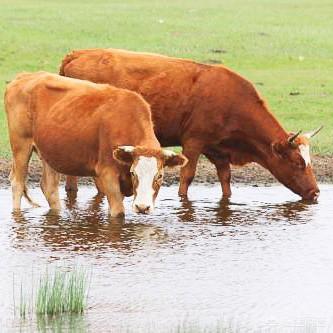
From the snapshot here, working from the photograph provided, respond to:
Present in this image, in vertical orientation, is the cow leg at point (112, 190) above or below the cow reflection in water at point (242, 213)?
above

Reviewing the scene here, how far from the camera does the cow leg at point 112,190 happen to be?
1424 centimetres

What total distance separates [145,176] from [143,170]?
0.06m

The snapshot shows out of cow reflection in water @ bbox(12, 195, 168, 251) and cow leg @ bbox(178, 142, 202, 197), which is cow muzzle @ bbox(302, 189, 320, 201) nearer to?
cow leg @ bbox(178, 142, 202, 197)

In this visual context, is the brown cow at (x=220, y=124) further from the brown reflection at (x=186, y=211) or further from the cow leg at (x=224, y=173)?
the brown reflection at (x=186, y=211)

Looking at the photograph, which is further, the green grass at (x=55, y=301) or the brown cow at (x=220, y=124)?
the brown cow at (x=220, y=124)

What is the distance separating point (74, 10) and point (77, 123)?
2081cm

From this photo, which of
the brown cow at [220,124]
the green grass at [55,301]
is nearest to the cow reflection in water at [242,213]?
the brown cow at [220,124]

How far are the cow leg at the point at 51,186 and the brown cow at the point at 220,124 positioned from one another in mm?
1758

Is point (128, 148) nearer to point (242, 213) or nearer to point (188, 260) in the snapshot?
point (188, 260)

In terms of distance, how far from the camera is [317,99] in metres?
23.5

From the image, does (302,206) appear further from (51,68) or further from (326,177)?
(51,68)

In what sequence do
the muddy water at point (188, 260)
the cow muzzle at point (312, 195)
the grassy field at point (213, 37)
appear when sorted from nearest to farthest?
1. the muddy water at point (188, 260)
2. the cow muzzle at point (312, 195)
3. the grassy field at point (213, 37)

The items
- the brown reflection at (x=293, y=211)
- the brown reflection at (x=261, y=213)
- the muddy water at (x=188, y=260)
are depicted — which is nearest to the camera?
the muddy water at (x=188, y=260)

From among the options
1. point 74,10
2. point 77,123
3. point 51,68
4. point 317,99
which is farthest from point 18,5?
point 77,123
